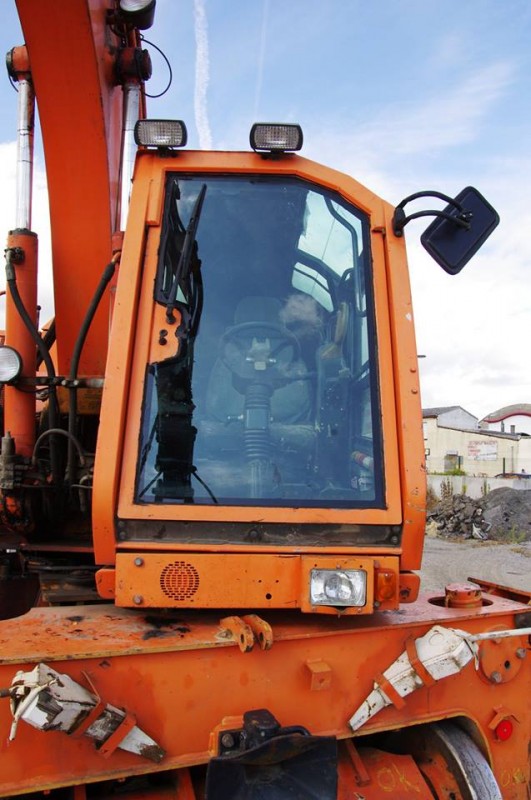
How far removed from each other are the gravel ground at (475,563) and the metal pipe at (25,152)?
607 centimetres

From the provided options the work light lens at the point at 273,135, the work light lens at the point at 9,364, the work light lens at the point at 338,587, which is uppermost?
the work light lens at the point at 273,135

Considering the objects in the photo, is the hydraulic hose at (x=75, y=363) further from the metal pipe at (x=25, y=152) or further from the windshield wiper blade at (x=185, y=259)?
the metal pipe at (x=25, y=152)

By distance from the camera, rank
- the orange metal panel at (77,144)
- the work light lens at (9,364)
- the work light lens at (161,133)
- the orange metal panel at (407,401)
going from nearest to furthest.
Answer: the orange metal panel at (407,401) < the work light lens at (161,133) < the work light lens at (9,364) < the orange metal panel at (77,144)

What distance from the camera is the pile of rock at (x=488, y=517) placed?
12781mm

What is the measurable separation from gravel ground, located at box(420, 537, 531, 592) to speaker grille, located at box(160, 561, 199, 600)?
5856 mm

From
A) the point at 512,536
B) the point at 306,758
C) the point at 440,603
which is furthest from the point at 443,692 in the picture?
the point at 512,536

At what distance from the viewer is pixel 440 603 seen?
2568mm

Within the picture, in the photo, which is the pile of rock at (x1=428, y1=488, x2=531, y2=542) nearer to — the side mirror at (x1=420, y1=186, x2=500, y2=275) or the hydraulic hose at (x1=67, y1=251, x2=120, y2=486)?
the side mirror at (x1=420, y1=186, x2=500, y2=275)

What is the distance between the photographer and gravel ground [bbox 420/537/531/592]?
831cm

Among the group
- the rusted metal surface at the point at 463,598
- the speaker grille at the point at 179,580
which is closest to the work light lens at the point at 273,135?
the speaker grille at the point at 179,580

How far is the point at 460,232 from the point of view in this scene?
2.27 metres

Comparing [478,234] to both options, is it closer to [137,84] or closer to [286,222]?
[286,222]

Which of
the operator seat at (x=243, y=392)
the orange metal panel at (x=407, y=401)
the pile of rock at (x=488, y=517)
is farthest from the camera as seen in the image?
the pile of rock at (x=488, y=517)

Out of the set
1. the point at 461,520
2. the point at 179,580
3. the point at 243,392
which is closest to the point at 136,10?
the point at 243,392
